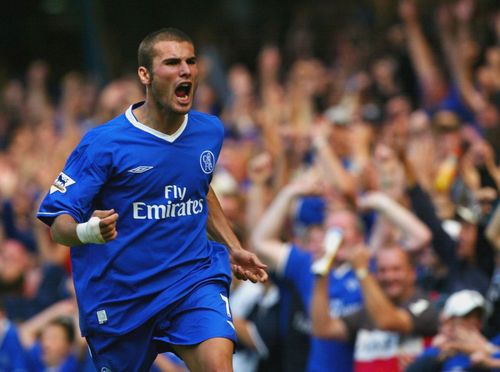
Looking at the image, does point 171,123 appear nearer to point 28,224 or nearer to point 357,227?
point 357,227

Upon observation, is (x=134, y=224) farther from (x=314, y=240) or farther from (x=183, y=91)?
(x=314, y=240)

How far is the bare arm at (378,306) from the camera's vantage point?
7.84 meters

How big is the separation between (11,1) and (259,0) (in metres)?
5.34

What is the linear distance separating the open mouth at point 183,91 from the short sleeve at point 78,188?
1.59ft

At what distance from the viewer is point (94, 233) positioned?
5.56 meters

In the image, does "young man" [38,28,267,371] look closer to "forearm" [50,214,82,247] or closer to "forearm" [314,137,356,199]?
"forearm" [50,214,82,247]

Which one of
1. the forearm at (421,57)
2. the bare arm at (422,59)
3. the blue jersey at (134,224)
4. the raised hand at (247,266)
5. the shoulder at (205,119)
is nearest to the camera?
the blue jersey at (134,224)

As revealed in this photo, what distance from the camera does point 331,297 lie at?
8906 millimetres

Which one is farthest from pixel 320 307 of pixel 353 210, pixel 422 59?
pixel 422 59

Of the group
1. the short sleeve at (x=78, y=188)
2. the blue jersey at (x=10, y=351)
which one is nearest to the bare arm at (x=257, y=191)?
the blue jersey at (x=10, y=351)

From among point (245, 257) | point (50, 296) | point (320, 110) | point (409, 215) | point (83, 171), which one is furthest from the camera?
point (320, 110)

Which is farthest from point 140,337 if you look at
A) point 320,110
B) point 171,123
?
point 320,110

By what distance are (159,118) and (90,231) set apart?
881 mm

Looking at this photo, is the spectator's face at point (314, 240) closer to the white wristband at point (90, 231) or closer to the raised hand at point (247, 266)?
the raised hand at point (247, 266)
